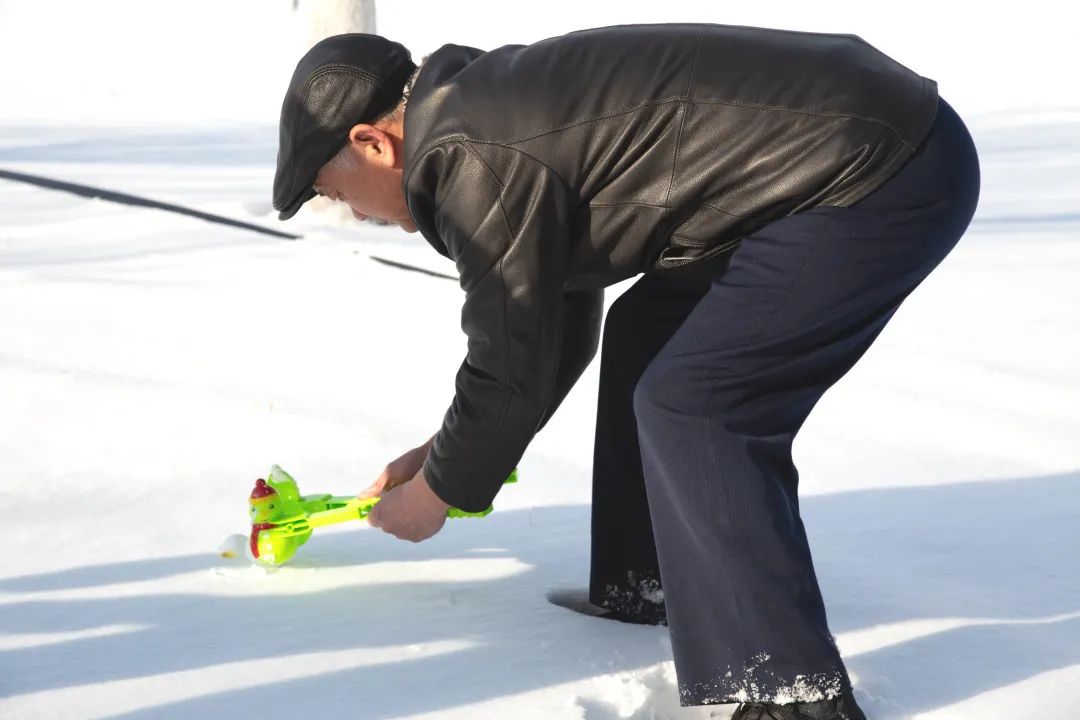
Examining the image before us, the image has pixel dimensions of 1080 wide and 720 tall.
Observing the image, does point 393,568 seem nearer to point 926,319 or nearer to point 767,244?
point 767,244

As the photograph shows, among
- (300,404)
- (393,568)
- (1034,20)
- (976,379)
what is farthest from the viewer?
(1034,20)

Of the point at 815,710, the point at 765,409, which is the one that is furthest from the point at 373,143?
the point at 815,710

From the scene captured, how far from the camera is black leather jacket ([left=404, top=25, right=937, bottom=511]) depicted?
172 centimetres

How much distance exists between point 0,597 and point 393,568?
0.75 meters

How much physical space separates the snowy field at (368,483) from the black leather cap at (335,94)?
876 millimetres

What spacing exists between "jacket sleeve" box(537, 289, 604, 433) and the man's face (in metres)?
0.37

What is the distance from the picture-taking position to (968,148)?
1854 mm

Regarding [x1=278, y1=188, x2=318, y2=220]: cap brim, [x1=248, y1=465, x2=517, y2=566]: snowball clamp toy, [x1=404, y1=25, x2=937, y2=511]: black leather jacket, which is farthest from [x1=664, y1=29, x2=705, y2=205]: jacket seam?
[x1=248, y1=465, x2=517, y2=566]: snowball clamp toy

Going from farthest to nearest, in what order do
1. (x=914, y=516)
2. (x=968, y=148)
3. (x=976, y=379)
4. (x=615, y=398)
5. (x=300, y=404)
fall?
1. (x=976, y=379)
2. (x=300, y=404)
3. (x=914, y=516)
4. (x=615, y=398)
5. (x=968, y=148)

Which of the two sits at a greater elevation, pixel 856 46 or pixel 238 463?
pixel 856 46

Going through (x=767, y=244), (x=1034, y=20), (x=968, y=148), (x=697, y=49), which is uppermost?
(x=697, y=49)

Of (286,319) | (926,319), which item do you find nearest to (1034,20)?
(926,319)

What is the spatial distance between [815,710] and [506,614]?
722 millimetres

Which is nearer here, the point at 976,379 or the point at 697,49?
the point at 697,49
